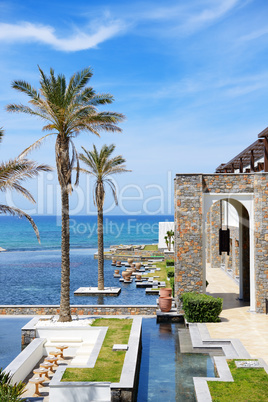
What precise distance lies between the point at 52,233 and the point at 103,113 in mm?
148492

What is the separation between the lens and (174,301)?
22.9 m

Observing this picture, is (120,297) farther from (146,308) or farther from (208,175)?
(208,175)

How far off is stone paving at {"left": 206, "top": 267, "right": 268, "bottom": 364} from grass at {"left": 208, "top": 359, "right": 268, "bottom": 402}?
1.89m

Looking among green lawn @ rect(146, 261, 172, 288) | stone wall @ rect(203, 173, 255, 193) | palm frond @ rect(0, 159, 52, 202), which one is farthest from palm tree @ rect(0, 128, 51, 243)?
green lawn @ rect(146, 261, 172, 288)

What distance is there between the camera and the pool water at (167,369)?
39.5 ft

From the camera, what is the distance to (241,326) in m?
18.2

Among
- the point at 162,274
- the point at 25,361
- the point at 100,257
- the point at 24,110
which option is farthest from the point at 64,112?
the point at 162,274

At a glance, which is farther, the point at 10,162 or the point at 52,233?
the point at 52,233

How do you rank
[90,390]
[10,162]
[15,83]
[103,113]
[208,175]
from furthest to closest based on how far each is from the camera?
[208,175], [103,113], [15,83], [10,162], [90,390]

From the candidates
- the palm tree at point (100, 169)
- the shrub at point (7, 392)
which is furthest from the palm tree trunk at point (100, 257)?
the shrub at point (7, 392)

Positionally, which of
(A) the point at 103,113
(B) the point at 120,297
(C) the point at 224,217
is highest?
(A) the point at 103,113

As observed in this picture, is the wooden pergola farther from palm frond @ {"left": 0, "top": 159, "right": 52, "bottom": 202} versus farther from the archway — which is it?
palm frond @ {"left": 0, "top": 159, "right": 52, "bottom": 202}

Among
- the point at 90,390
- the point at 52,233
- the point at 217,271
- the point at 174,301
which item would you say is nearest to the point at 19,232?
the point at 52,233

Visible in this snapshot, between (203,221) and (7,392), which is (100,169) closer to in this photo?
(203,221)
